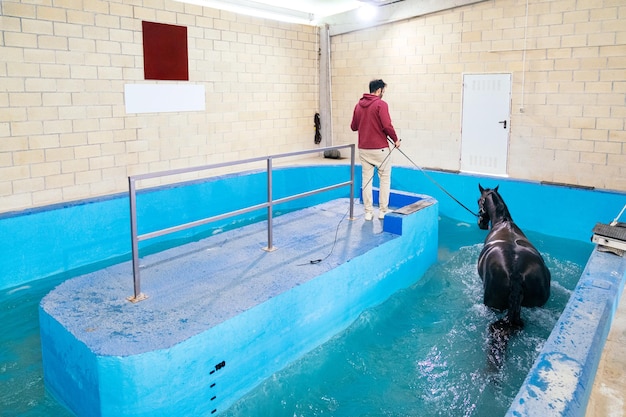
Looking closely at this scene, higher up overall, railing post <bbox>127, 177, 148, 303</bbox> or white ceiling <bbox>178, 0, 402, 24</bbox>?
white ceiling <bbox>178, 0, 402, 24</bbox>

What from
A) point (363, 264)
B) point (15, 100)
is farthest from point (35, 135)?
point (363, 264)

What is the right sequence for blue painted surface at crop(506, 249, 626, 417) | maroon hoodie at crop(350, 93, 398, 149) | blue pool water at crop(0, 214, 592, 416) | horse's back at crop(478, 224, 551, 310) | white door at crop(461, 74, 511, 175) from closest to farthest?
blue painted surface at crop(506, 249, 626, 417)
blue pool water at crop(0, 214, 592, 416)
horse's back at crop(478, 224, 551, 310)
maroon hoodie at crop(350, 93, 398, 149)
white door at crop(461, 74, 511, 175)

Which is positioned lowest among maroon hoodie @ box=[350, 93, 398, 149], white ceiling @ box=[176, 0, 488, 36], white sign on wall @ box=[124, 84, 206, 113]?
maroon hoodie @ box=[350, 93, 398, 149]

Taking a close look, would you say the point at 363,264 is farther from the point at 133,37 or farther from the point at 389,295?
the point at 133,37

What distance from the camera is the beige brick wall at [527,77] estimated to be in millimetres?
6547

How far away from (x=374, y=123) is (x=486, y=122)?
11.3 feet

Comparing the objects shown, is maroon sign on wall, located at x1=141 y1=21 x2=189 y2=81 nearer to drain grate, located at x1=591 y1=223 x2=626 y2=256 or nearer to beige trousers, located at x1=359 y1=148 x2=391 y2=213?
beige trousers, located at x1=359 y1=148 x2=391 y2=213

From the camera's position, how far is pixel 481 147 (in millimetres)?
7867

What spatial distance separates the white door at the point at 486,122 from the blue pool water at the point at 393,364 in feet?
10.2

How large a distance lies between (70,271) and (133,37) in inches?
123

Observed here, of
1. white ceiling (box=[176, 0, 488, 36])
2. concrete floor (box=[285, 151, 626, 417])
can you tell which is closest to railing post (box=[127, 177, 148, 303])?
concrete floor (box=[285, 151, 626, 417])

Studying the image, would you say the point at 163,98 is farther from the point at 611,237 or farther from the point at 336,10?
the point at 611,237

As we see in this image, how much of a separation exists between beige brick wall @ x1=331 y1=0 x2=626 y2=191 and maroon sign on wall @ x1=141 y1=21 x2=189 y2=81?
3.46 meters

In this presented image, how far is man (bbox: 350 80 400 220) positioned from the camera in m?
4.97
